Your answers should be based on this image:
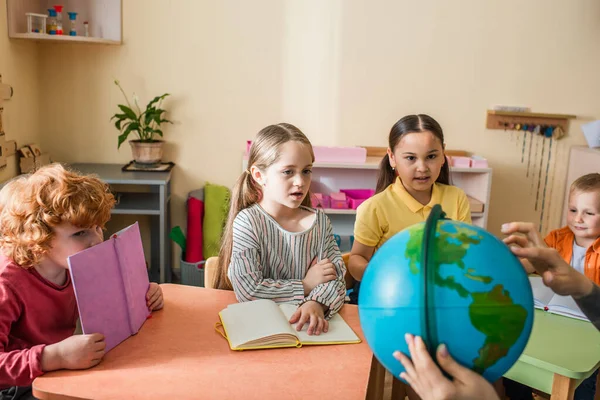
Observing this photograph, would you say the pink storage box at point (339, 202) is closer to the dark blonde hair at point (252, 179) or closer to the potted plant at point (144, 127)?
the potted plant at point (144, 127)

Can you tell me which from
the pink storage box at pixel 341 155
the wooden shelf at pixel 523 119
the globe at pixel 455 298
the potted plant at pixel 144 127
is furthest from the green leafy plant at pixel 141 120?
the globe at pixel 455 298

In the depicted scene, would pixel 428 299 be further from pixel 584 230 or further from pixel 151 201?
pixel 151 201

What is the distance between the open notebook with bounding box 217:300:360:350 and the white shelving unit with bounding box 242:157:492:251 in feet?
6.65

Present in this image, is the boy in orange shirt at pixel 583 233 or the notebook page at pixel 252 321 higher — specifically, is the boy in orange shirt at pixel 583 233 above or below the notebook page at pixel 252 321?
above

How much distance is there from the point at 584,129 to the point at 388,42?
1.44m

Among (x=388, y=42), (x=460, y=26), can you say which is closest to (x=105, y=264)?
(x=388, y=42)

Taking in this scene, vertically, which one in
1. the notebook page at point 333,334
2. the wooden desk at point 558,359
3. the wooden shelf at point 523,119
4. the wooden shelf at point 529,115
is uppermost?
the wooden shelf at point 529,115

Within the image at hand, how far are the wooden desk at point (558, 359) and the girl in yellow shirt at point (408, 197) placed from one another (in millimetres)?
682

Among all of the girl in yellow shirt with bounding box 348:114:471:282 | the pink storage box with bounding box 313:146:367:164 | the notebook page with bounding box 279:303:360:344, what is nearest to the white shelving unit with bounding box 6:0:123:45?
the pink storage box with bounding box 313:146:367:164

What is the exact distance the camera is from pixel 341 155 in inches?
145

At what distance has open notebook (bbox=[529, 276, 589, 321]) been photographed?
1820mm

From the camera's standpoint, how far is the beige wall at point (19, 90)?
10.5 feet

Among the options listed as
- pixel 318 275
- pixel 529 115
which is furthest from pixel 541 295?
pixel 529 115

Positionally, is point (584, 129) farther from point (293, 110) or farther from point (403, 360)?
point (403, 360)
